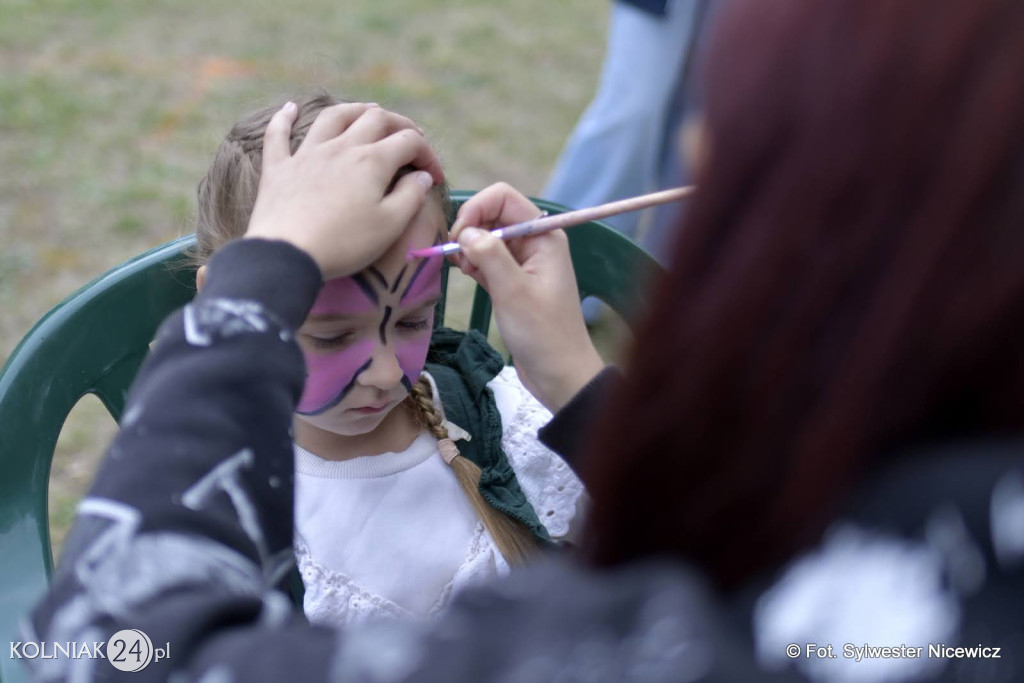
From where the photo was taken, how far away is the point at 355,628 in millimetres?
530

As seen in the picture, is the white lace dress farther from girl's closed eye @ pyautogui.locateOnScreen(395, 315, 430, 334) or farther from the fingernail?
the fingernail

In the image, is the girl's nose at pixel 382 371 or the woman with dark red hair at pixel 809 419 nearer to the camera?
the woman with dark red hair at pixel 809 419

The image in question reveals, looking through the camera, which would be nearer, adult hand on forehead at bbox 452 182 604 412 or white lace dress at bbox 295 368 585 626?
adult hand on forehead at bbox 452 182 604 412

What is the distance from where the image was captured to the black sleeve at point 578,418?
0.88 metres

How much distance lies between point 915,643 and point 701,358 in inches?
6.5

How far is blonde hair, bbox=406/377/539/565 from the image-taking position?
1091 millimetres

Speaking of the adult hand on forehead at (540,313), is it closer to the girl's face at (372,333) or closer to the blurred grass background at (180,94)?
the girl's face at (372,333)

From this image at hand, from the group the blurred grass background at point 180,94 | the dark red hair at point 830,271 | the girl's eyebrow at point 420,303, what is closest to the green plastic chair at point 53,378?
the girl's eyebrow at point 420,303

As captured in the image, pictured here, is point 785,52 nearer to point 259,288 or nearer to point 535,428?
point 259,288

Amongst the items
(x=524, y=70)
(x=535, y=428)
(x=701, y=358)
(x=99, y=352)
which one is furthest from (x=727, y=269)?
(x=524, y=70)

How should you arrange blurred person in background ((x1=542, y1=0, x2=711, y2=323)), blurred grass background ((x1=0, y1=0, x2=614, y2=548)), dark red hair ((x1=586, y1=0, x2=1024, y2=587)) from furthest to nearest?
blurred grass background ((x1=0, y1=0, x2=614, y2=548)), blurred person in background ((x1=542, y1=0, x2=711, y2=323)), dark red hair ((x1=586, y1=0, x2=1024, y2=587))

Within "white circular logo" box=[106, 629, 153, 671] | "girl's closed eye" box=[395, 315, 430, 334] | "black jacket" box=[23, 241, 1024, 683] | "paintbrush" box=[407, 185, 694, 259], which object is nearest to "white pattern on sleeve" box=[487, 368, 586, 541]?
"girl's closed eye" box=[395, 315, 430, 334]

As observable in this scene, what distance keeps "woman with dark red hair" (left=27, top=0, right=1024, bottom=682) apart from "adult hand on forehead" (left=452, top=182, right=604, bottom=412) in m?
0.36

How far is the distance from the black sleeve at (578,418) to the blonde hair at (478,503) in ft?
0.78
